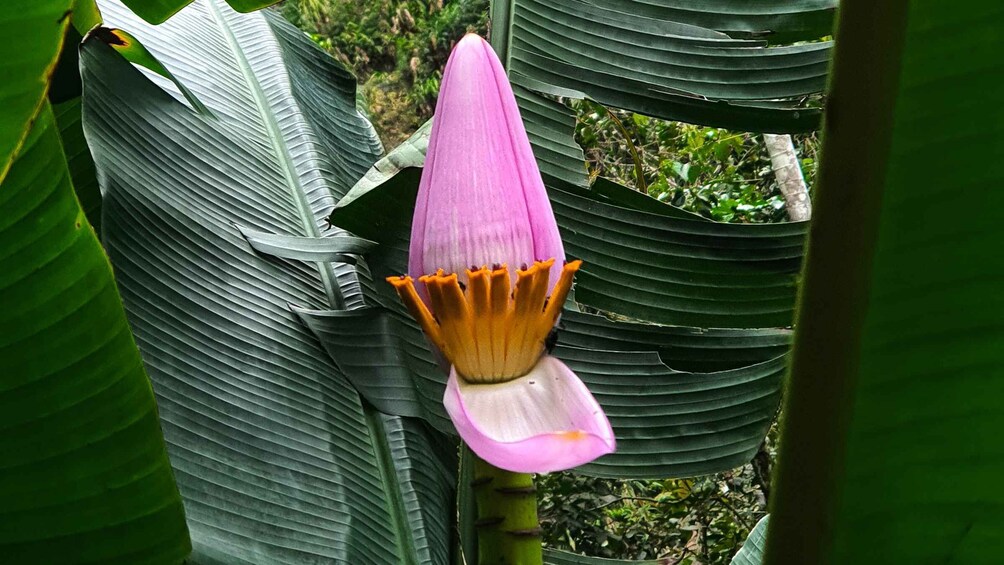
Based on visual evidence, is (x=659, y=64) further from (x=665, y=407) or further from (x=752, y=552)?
(x=752, y=552)

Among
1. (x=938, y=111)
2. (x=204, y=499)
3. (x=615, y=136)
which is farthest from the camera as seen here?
(x=615, y=136)

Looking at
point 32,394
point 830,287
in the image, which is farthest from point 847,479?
point 32,394

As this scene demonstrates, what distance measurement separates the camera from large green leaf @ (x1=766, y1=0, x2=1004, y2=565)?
23cm

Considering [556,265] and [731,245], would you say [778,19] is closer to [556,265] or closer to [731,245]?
→ [731,245]

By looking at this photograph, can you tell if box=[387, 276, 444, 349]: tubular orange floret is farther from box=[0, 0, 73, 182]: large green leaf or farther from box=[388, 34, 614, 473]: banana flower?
box=[0, 0, 73, 182]: large green leaf

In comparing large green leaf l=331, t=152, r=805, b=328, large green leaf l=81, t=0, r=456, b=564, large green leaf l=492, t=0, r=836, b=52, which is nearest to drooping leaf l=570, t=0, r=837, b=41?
large green leaf l=492, t=0, r=836, b=52

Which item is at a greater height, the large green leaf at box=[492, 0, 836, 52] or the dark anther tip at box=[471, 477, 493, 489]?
the large green leaf at box=[492, 0, 836, 52]

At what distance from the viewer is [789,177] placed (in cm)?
132

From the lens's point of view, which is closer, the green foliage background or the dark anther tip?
the dark anther tip

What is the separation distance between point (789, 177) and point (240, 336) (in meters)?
1.05

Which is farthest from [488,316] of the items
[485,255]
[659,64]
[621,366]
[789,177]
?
[789,177]

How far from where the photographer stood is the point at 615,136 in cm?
202

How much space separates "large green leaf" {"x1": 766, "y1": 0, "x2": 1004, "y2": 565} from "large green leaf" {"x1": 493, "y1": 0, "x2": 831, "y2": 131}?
389mm

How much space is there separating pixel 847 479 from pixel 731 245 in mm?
364
